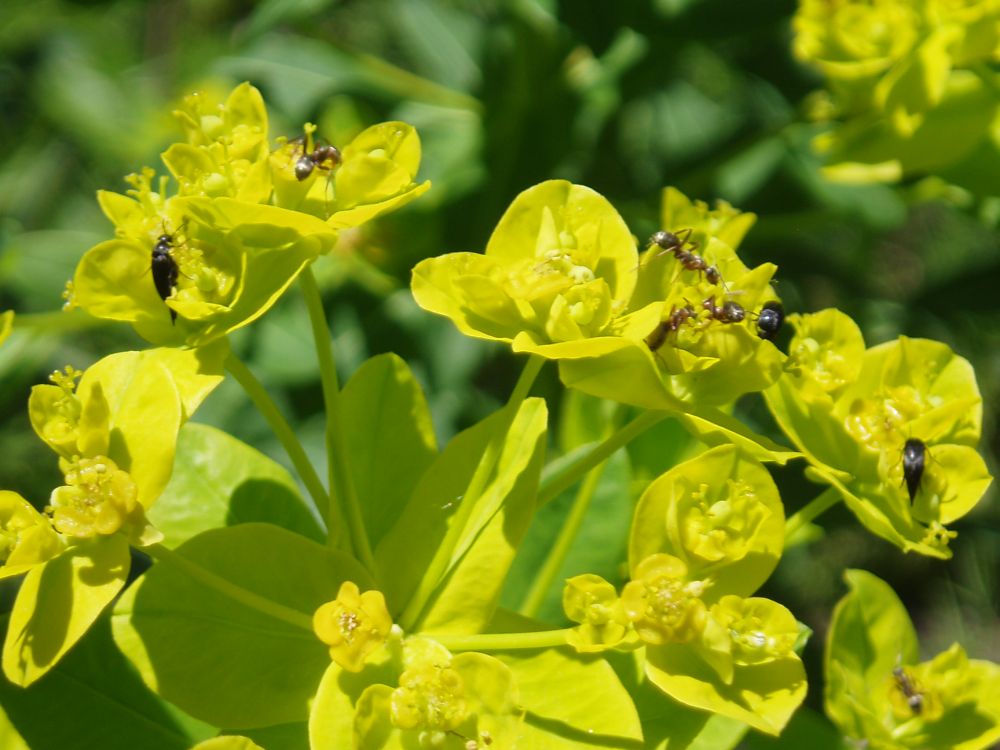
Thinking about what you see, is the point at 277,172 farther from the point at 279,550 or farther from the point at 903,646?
the point at 903,646

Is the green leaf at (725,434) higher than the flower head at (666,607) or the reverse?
higher

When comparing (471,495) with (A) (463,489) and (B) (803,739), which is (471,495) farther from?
(B) (803,739)

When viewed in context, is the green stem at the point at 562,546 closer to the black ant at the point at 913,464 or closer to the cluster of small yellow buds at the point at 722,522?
the cluster of small yellow buds at the point at 722,522

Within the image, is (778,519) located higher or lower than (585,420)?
higher

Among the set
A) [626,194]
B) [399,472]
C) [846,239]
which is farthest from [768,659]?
[846,239]

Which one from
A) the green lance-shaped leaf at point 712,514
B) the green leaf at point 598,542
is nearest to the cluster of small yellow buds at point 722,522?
the green lance-shaped leaf at point 712,514

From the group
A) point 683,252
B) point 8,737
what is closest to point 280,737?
point 8,737
